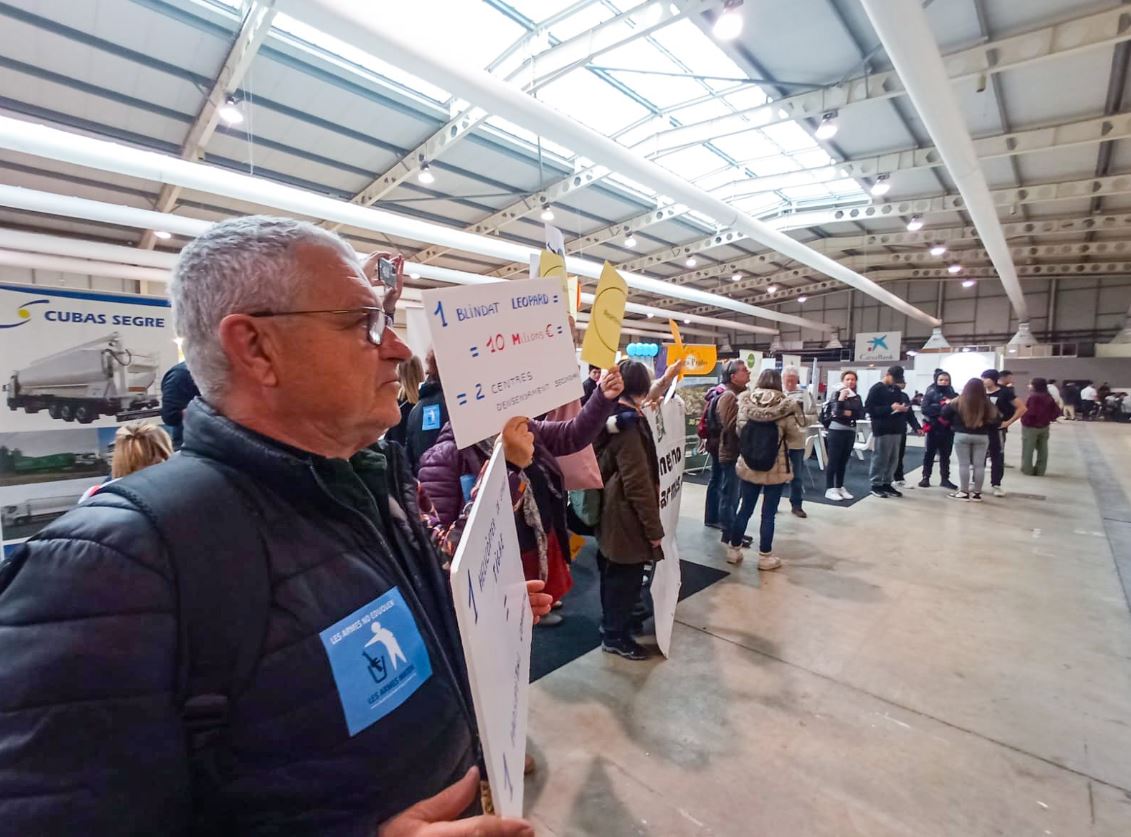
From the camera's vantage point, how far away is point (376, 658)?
0.64m

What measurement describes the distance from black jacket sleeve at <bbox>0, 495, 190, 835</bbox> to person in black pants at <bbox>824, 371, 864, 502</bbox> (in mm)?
5942

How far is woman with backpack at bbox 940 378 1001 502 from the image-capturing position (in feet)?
18.0

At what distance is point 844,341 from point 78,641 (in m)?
23.2

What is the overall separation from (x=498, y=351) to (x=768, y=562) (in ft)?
10.6

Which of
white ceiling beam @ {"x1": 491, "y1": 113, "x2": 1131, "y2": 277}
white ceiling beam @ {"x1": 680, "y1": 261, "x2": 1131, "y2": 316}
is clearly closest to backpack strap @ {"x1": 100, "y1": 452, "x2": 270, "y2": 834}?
white ceiling beam @ {"x1": 491, "y1": 113, "x2": 1131, "y2": 277}

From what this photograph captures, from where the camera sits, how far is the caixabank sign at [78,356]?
93.4 inches

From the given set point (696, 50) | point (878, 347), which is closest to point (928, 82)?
point (696, 50)

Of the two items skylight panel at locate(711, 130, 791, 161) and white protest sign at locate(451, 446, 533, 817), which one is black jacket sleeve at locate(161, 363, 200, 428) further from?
skylight panel at locate(711, 130, 791, 161)

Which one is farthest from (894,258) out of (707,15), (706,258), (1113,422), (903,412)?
(707,15)

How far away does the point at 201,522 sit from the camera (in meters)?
0.55

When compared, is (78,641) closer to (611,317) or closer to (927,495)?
(611,317)

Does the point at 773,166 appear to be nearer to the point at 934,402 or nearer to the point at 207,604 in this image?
the point at 934,402

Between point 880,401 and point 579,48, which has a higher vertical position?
point 579,48

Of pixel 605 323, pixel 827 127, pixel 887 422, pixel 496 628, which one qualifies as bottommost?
pixel 887 422
